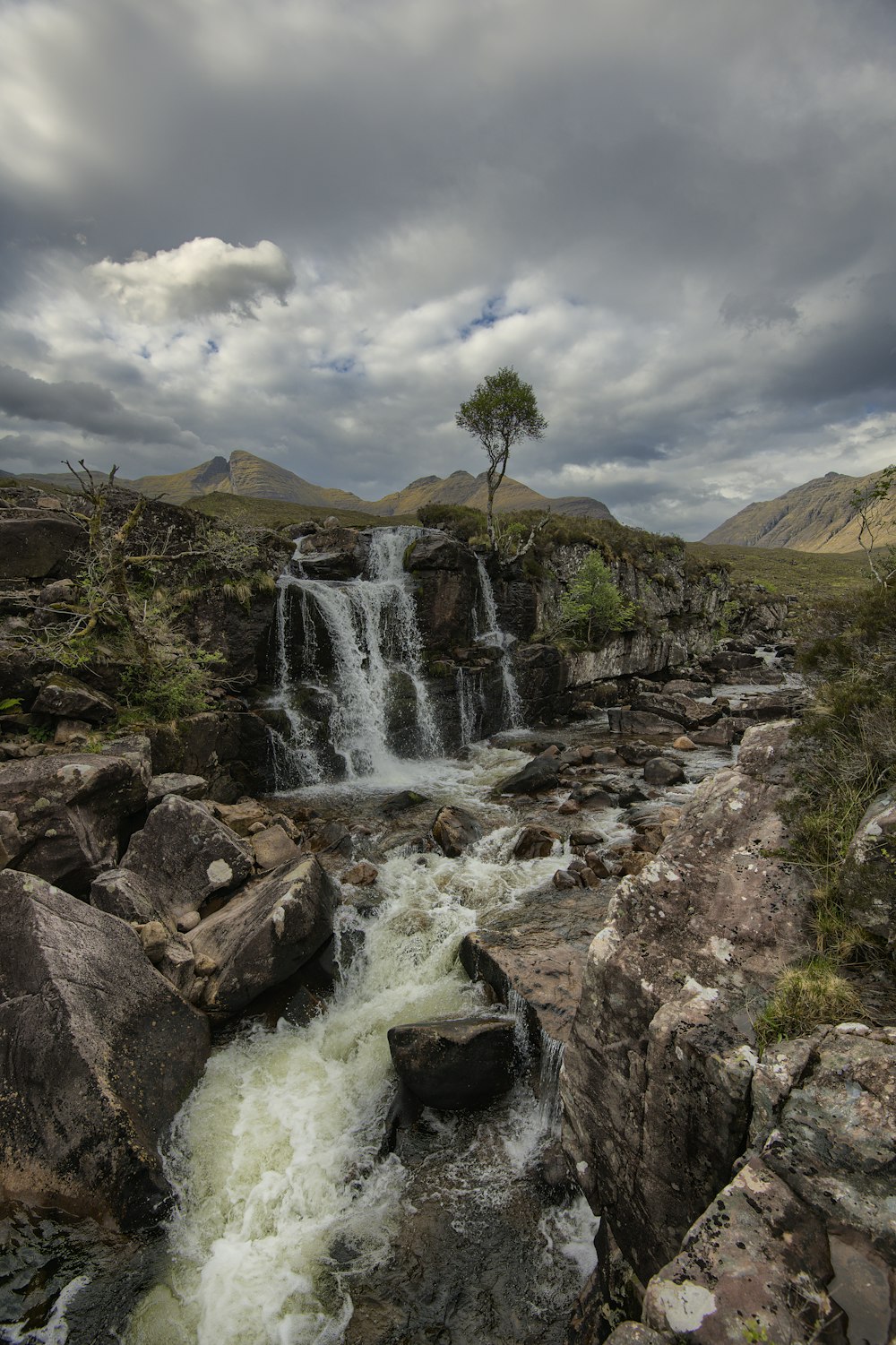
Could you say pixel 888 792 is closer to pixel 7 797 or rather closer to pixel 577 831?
pixel 577 831

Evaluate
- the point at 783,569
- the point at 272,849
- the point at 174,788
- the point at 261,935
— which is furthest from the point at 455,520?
the point at 783,569

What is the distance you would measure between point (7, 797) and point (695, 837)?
454 inches

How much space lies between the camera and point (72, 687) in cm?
1421

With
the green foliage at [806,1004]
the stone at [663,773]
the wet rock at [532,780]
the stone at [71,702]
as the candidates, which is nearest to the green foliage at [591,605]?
the stone at [663,773]

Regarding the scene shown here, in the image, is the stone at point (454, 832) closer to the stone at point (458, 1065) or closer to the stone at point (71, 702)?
the stone at point (458, 1065)

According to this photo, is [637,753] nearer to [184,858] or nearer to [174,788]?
[174,788]

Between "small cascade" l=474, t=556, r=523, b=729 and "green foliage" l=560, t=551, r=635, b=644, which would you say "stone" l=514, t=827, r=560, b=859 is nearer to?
"small cascade" l=474, t=556, r=523, b=729

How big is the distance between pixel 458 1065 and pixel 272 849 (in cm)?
650

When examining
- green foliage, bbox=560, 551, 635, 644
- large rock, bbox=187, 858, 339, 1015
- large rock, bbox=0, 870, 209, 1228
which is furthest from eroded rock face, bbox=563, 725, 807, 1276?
green foliage, bbox=560, 551, 635, 644

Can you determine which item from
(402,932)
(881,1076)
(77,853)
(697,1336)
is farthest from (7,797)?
(881,1076)

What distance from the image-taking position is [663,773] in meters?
20.1

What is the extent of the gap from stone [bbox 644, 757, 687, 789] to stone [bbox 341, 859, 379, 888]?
11227mm

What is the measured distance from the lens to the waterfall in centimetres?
2181

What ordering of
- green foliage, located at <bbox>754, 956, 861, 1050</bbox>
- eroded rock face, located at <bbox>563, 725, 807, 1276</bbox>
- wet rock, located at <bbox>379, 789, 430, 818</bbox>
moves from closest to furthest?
green foliage, located at <bbox>754, 956, 861, 1050</bbox>, eroded rock face, located at <bbox>563, 725, 807, 1276</bbox>, wet rock, located at <bbox>379, 789, 430, 818</bbox>
